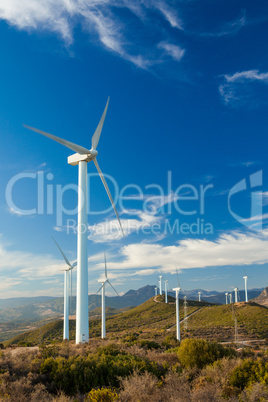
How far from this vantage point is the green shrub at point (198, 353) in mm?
22688

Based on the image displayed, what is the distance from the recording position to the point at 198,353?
2367 cm

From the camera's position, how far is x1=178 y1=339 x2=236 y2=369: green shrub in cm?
2269

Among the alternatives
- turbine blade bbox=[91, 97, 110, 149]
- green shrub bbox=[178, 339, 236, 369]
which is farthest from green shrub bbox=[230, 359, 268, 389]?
turbine blade bbox=[91, 97, 110, 149]

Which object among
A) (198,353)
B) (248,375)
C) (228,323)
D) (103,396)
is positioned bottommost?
(228,323)

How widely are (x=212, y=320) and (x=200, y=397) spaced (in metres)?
99.9

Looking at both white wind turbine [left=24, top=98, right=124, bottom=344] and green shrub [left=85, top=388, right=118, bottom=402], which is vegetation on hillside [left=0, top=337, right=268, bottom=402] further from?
white wind turbine [left=24, top=98, right=124, bottom=344]

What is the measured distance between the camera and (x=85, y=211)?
35281 millimetres

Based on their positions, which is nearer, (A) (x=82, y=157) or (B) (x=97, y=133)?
(A) (x=82, y=157)

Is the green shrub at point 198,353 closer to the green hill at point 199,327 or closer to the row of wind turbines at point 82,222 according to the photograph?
the row of wind turbines at point 82,222

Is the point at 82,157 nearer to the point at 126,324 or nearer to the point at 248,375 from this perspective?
the point at 248,375

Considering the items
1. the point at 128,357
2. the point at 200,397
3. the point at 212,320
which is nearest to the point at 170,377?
the point at 200,397

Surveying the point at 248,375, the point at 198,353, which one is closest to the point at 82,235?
the point at 198,353

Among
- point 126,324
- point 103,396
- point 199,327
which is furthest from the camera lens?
point 126,324

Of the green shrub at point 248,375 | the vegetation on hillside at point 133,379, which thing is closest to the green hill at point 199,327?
the vegetation on hillside at point 133,379
